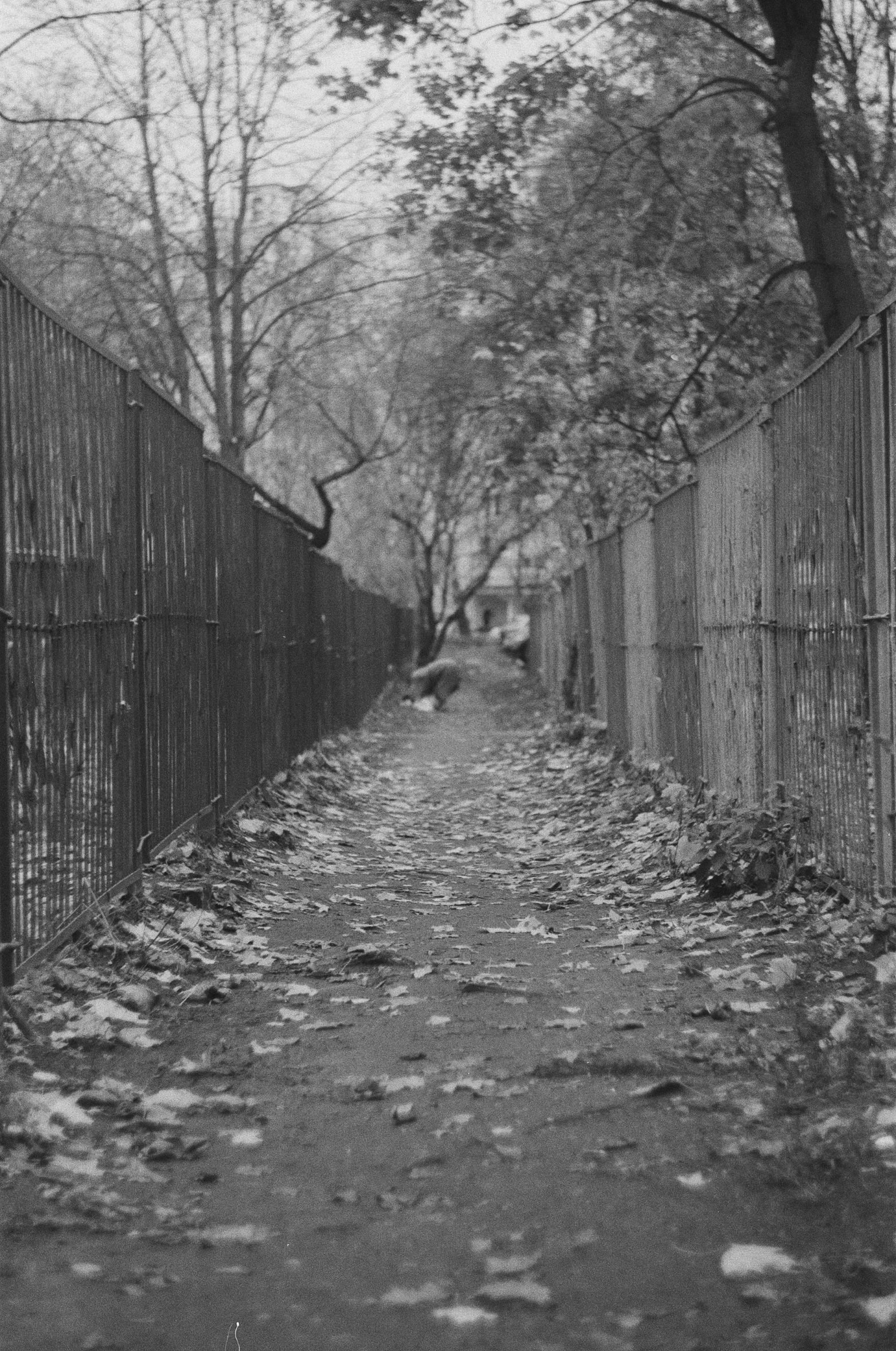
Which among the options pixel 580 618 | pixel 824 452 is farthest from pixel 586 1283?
pixel 580 618

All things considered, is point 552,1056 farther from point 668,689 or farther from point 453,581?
point 453,581

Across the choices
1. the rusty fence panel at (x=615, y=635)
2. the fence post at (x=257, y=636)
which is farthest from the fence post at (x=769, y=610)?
the rusty fence panel at (x=615, y=635)

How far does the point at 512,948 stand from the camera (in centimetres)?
709

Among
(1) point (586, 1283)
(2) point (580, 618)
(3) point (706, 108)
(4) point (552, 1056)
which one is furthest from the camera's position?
(2) point (580, 618)

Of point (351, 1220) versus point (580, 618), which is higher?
point (580, 618)

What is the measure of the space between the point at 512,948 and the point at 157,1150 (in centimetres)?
303

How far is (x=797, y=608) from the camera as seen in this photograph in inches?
292

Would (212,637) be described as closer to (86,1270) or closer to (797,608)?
(797,608)

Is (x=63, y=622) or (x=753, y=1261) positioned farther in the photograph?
(x=63, y=622)

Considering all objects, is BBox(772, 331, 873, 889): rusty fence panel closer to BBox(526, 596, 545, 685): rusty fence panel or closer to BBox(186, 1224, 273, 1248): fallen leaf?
BBox(186, 1224, 273, 1248): fallen leaf

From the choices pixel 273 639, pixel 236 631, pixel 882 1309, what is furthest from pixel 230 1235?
pixel 273 639

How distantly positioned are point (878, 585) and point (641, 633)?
7.83m

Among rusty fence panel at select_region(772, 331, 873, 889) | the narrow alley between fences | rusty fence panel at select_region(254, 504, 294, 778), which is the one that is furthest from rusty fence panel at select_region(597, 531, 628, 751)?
rusty fence panel at select_region(772, 331, 873, 889)

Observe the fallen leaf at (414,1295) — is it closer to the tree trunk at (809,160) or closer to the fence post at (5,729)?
the fence post at (5,729)
